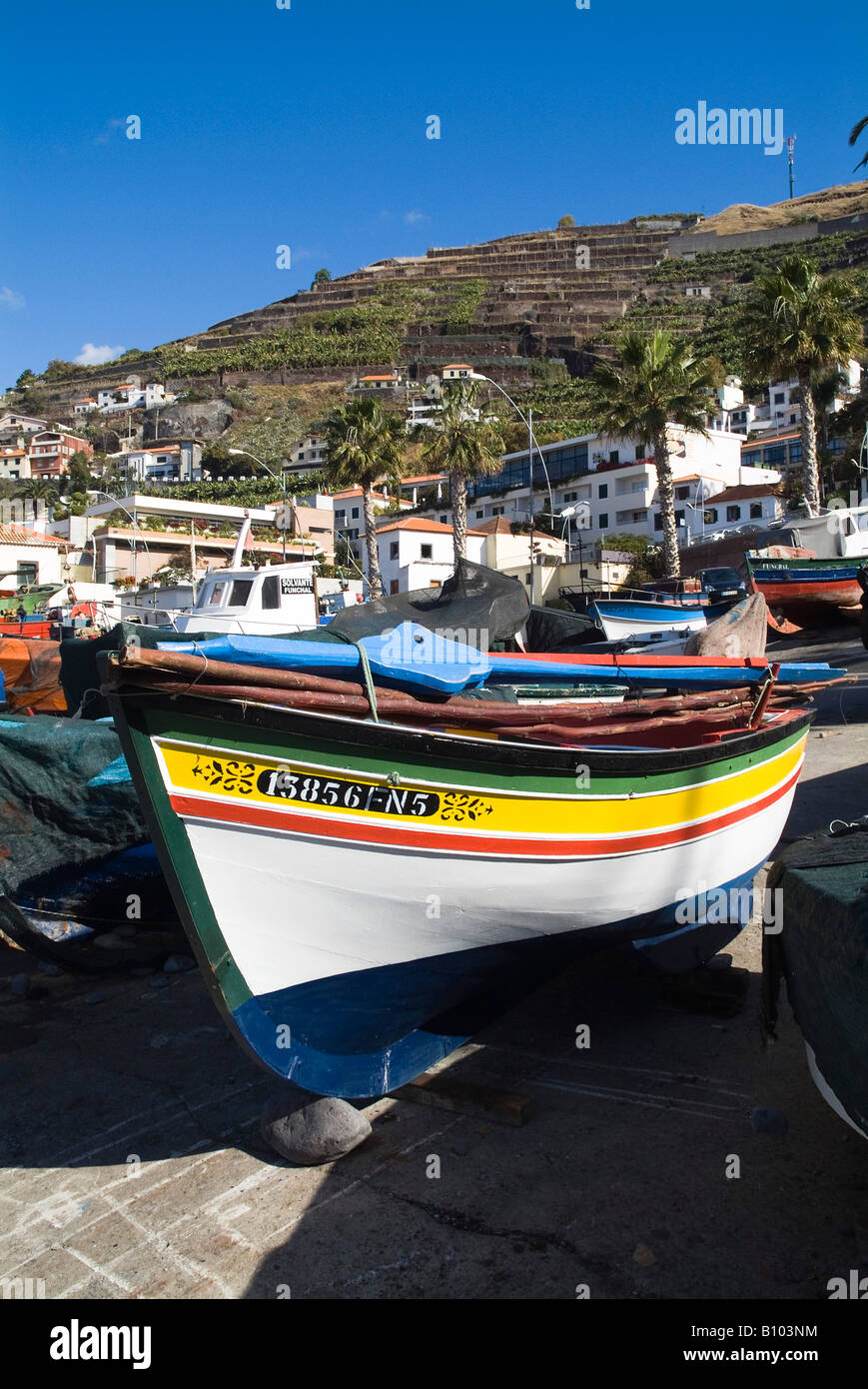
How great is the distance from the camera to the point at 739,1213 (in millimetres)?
3605

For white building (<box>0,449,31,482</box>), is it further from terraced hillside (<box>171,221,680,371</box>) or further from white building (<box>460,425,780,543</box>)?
white building (<box>460,425,780,543</box>)

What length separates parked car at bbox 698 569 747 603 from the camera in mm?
25531

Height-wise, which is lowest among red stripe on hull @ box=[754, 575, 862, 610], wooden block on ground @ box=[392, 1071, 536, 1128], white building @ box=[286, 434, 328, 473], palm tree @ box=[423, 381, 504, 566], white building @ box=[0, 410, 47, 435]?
wooden block on ground @ box=[392, 1071, 536, 1128]

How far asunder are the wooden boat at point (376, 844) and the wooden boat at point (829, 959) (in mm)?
1013

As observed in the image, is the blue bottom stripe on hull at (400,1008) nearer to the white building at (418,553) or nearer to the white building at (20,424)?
the white building at (418,553)

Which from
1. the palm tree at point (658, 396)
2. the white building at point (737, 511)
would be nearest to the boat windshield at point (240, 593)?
the palm tree at point (658, 396)

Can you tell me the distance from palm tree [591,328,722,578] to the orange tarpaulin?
20407mm

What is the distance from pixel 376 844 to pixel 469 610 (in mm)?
7134

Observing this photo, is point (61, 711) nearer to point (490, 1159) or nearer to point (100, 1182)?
point (100, 1182)

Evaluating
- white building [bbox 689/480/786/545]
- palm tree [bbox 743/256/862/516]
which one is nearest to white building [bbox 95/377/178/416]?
white building [bbox 689/480/786/545]

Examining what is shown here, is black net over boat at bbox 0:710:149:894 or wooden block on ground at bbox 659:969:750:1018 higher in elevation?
black net over boat at bbox 0:710:149:894

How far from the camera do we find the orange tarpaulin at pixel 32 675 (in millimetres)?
13641

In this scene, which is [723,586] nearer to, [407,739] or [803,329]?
[803,329]
